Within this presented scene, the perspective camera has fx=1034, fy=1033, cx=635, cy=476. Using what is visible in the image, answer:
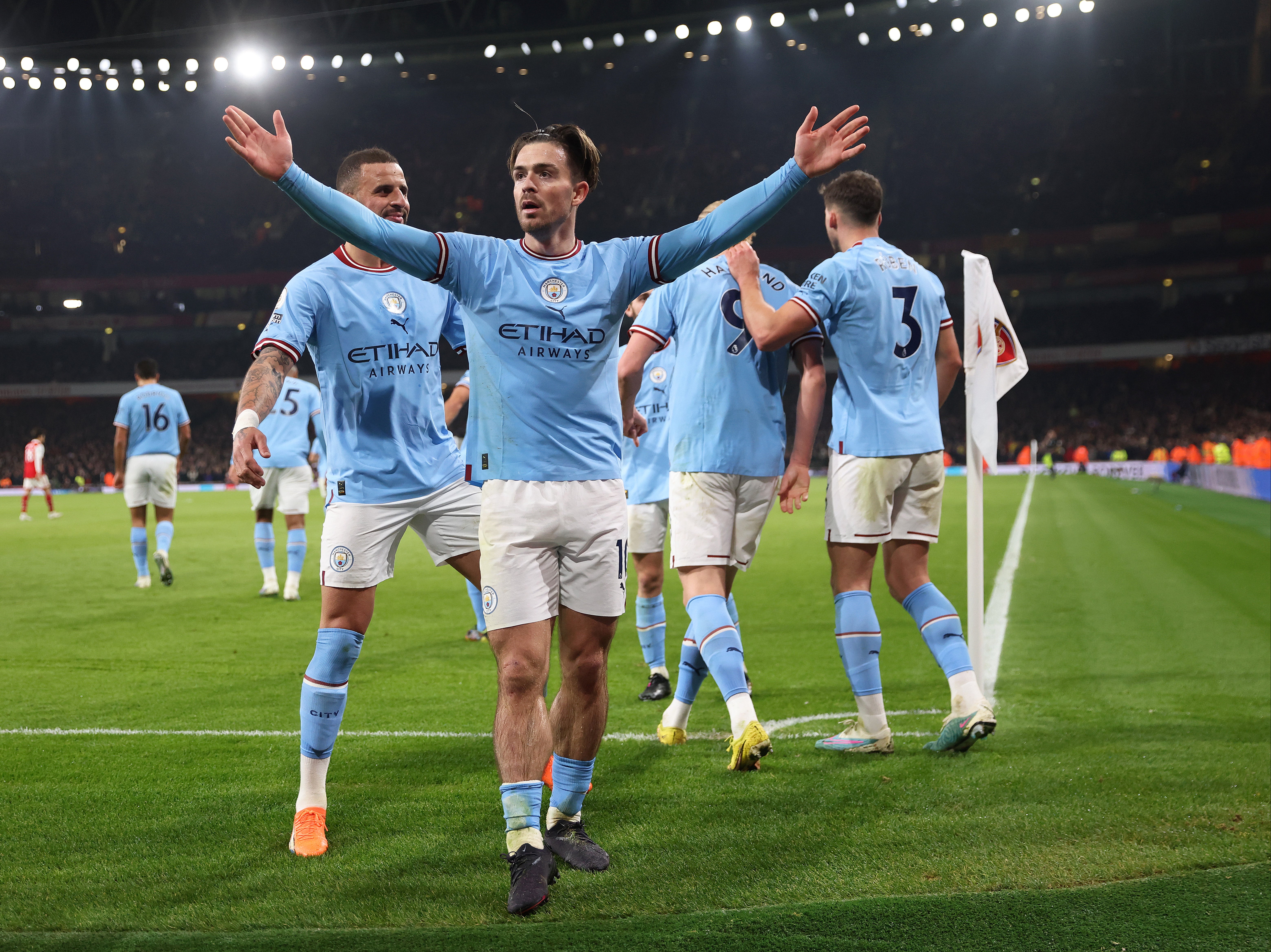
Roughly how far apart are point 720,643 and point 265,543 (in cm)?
690

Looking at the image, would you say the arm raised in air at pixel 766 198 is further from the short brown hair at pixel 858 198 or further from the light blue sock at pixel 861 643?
the light blue sock at pixel 861 643

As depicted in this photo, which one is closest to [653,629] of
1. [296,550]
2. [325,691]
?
[325,691]

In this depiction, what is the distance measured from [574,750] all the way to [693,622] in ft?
3.86

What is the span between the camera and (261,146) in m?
2.74

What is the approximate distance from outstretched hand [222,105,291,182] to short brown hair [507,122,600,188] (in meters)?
0.64

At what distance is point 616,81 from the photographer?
46.2 metres

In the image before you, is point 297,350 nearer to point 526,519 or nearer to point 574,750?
point 526,519

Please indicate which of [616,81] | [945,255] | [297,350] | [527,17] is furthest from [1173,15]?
[297,350]

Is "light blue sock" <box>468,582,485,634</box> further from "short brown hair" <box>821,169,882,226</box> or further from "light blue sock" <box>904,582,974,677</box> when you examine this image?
"short brown hair" <box>821,169,882,226</box>

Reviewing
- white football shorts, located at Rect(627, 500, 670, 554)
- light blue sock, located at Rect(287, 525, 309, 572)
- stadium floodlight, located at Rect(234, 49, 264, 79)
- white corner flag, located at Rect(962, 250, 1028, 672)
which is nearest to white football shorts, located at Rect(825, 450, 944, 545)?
white corner flag, located at Rect(962, 250, 1028, 672)

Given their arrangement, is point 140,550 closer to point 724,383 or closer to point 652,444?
point 652,444

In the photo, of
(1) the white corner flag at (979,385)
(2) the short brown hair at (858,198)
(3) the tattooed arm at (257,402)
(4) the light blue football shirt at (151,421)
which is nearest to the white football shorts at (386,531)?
(3) the tattooed arm at (257,402)

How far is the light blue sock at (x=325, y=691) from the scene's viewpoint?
3541 mm

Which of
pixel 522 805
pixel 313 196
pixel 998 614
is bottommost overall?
pixel 998 614
